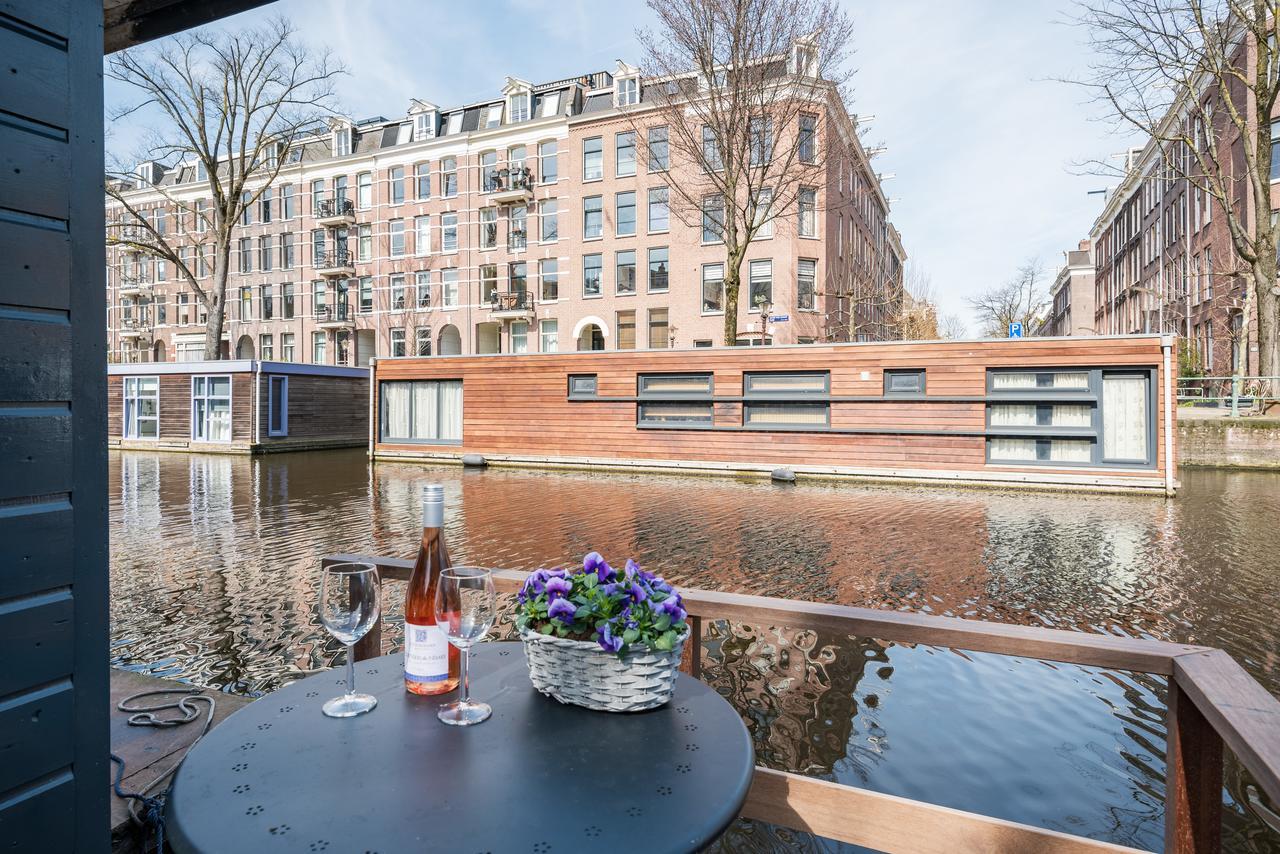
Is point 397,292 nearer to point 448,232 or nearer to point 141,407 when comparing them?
point 448,232

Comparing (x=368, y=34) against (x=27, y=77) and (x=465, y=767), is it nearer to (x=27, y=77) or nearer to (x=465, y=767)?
(x=27, y=77)

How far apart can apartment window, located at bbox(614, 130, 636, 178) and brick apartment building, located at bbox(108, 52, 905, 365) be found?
0.22 ft

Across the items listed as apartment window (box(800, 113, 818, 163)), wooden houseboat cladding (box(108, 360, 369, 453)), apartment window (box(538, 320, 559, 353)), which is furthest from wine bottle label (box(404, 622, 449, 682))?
apartment window (box(538, 320, 559, 353))

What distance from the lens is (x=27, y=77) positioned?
1.39 metres

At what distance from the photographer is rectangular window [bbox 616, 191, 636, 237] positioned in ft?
91.2

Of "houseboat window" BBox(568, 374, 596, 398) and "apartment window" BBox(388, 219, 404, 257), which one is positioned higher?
"apartment window" BBox(388, 219, 404, 257)

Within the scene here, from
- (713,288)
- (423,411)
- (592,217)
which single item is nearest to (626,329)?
(713,288)

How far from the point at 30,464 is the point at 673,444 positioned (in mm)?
15236

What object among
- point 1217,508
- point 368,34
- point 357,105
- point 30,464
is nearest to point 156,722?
point 30,464

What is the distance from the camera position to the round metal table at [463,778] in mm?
1062

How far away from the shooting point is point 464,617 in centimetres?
145

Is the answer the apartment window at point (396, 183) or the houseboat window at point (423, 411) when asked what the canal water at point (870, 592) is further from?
the apartment window at point (396, 183)

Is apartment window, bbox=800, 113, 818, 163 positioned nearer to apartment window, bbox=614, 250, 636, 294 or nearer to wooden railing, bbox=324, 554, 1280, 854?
apartment window, bbox=614, 250, 636, 294

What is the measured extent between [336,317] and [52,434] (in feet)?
115
